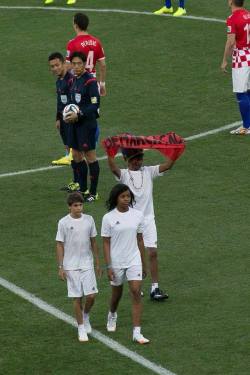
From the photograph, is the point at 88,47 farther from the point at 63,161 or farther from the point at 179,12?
the point at 179,12

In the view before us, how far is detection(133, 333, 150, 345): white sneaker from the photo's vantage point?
49.5 ft

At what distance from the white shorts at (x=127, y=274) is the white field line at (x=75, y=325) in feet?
2.29

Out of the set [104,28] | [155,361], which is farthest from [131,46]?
[155,361]

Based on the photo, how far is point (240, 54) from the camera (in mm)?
24578

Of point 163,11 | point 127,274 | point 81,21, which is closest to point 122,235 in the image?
point 127,274

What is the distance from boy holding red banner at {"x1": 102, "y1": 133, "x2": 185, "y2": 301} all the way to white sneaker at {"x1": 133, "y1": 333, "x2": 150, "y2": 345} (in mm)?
1538

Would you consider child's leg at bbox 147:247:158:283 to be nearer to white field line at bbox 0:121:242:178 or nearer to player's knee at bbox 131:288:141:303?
player's knee at bbox 131:288:141:303

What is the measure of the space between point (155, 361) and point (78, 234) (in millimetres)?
1797

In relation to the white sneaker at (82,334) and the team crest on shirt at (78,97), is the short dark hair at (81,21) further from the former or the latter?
the white sneaker at (82,334)

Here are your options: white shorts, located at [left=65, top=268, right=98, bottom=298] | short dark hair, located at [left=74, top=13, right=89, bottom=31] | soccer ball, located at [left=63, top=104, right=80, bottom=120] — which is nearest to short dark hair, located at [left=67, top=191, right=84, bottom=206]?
white shorts, located at [left=65, top=268, right=98, bottom=298]

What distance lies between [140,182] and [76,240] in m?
1.55

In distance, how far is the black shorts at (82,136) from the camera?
20953 millimetres

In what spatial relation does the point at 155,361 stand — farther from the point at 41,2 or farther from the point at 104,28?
the point at 41,2

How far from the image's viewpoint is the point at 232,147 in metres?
23.8
